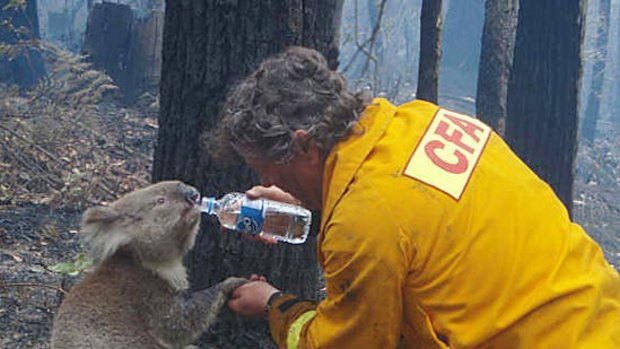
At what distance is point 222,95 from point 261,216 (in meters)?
0.71

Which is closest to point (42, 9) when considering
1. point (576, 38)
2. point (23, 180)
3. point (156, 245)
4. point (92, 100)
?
point (92, 100)

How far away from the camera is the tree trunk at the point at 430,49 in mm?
7730

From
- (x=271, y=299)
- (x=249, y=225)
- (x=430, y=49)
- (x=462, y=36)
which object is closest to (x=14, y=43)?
(x=430, y=49)

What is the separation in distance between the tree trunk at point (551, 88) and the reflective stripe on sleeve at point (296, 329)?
13.4 feet

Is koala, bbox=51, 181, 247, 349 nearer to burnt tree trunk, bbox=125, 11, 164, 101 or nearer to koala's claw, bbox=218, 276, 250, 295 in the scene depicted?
koala's claw, bbox=218, 276, 250, 295

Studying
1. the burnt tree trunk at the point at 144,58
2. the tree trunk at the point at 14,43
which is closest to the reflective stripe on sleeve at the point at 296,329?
the burnt tree trunk at the point at 144,58

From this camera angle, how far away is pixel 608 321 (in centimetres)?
255

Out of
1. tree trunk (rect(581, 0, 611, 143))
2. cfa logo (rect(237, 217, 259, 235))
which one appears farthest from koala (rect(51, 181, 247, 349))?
tree trunk (rect(581, 0, 611, 143))

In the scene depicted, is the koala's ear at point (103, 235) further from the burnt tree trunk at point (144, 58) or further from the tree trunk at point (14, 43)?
the tree trunk at point (14, 43)

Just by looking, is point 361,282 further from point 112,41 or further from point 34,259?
point 112,41

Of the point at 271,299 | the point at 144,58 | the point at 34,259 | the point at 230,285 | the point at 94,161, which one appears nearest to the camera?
the point at 271,299

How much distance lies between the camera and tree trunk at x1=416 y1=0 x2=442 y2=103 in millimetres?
7730

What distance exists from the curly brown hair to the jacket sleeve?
0.29 m

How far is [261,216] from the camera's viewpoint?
3.29 metres
